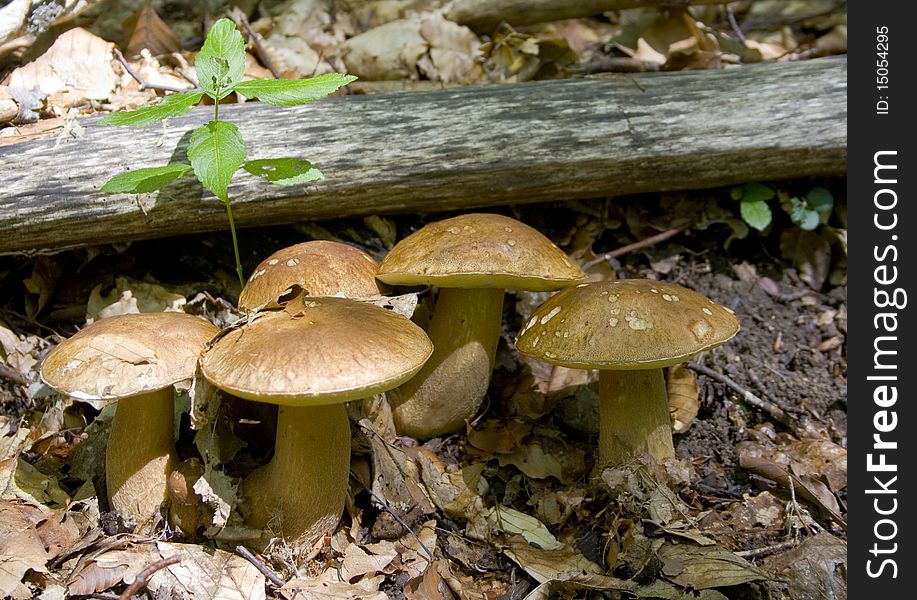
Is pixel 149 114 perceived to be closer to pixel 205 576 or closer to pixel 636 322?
pixel 205 576

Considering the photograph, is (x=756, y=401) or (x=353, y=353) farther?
(x=756, y=401)

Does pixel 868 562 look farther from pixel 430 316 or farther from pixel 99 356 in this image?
pixel 99 356

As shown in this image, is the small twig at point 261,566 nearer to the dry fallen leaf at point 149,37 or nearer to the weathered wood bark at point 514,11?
the dry fallen leaf at point 149,37

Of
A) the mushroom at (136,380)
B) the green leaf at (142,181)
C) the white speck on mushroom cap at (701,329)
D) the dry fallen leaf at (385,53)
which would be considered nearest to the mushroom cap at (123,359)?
the mushroom at (136,380)

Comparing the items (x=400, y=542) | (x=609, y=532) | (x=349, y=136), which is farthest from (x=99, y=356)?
(x=609, y=532)

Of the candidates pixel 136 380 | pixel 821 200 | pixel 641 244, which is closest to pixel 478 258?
pixel 136 380

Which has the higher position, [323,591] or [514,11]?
[514,11]

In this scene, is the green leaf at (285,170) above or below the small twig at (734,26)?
below
